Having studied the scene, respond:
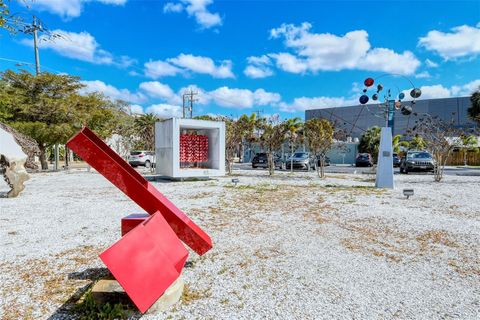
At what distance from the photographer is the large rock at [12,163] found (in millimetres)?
9250

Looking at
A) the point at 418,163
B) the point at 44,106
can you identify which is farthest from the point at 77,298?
the point at 418,163

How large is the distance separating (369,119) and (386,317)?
55704 millimetres

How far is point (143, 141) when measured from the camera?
88.7ft

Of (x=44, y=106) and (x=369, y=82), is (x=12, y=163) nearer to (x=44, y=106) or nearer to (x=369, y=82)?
(x=44, y=106)

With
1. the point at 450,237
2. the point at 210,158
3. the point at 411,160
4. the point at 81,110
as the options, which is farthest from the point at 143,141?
the point at 450,237

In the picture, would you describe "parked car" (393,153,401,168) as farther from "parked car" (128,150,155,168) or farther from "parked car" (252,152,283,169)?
"parked car" (128,150,155,168)

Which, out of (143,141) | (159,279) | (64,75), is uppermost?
(64,75)

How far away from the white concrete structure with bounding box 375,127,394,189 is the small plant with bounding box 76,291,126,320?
38.1 feet

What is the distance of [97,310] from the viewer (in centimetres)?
281

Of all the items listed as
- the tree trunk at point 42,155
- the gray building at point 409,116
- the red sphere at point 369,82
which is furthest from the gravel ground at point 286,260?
the gray building at point 409,116

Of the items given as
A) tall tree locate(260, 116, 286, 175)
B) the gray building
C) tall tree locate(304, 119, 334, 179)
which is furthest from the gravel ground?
the gray building

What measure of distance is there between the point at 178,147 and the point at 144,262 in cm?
1204

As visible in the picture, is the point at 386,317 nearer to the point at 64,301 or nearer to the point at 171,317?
the point at 171,317

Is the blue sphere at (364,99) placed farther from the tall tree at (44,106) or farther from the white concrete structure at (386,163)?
the tall tree at (44,106)
